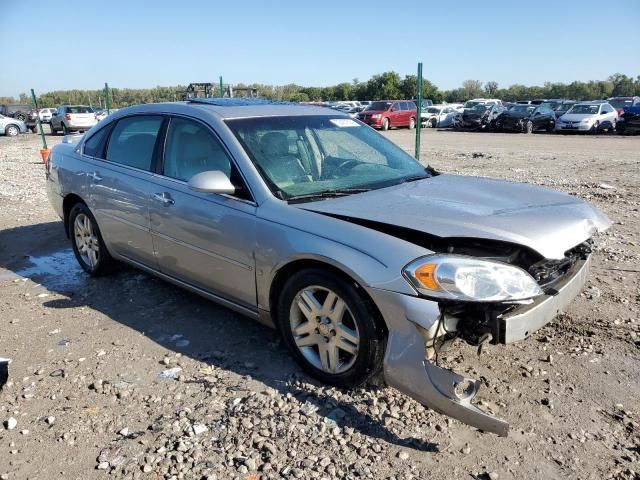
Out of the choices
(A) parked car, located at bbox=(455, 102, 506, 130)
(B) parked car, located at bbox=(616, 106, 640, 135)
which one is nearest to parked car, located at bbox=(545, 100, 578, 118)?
(A) parked car, located at bbox=(455, 102, 506, 130)

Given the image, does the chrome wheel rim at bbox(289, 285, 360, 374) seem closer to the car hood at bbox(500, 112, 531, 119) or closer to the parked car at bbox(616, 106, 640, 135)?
the parked car at bbox(616, 106, 640, 135)

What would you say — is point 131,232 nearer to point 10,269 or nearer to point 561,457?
point 10,269

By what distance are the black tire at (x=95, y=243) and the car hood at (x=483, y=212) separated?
8.50 ft

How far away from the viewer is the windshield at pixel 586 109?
82.7 ft

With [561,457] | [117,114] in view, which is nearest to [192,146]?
[117,114]

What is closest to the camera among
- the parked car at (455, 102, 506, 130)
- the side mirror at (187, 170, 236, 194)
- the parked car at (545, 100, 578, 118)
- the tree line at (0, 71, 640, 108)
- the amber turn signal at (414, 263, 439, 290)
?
the amber turn signal at (414, 263, 439, 290)

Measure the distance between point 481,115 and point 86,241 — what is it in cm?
2642

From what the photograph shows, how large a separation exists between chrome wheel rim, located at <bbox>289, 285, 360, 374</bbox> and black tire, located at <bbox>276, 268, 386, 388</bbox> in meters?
0.02

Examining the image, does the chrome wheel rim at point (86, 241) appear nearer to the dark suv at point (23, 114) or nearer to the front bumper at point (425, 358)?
the front bumper at point (425, 358)

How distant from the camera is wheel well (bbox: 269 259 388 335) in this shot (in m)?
2.84

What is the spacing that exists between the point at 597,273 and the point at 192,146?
12.5ft

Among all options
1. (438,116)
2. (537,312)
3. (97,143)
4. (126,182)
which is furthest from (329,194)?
(438,116)

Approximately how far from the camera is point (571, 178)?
10.6 m

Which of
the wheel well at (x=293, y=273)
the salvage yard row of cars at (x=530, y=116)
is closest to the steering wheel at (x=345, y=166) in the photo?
the wheel well at (x=293, y=273)
